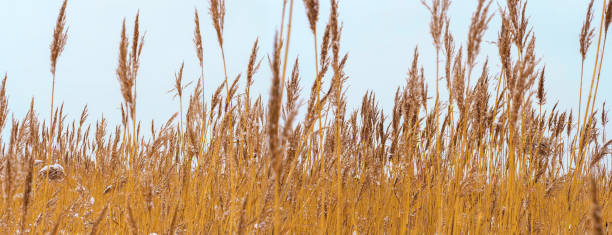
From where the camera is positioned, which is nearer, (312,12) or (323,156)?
(312,12)

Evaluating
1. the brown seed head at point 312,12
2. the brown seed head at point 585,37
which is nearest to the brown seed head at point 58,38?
the brown seed head at point 312,12

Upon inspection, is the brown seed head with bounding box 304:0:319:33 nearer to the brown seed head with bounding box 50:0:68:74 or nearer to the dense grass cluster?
the dense grass cluster

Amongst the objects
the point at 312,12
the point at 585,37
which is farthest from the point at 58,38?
the point at 585,37

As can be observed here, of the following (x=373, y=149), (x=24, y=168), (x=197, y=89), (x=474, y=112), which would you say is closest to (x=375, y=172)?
(x=373, y=149)

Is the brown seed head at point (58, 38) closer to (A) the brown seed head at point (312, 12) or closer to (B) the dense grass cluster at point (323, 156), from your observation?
(B) the dense grass cluster at point (323, 156)

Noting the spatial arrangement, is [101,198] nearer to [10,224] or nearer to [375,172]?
[10,224]

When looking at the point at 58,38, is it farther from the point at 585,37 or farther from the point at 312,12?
the point at 585,37

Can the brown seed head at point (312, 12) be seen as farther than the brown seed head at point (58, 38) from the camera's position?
No

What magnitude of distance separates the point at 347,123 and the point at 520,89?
146 centimetres

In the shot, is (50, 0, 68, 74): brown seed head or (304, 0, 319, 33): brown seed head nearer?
(304, 0, 319, 33): brown seed head

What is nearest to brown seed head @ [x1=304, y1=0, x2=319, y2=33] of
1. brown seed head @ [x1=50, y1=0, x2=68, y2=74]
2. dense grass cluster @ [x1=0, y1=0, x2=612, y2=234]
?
dense grass cluster @ [x1=0, y1=0, x2=612, y2=234]

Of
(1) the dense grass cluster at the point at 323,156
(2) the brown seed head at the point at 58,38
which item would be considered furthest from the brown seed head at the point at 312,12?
(2) the brown seed head at the point at 58,38

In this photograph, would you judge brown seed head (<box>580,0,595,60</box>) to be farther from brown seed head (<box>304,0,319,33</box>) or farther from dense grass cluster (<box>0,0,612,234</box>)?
brown seed head (<box>304,0,319,33</box>)

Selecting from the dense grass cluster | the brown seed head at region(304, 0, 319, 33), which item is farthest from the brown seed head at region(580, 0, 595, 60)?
the brown seed head at region(304, 0, 319, 33)
